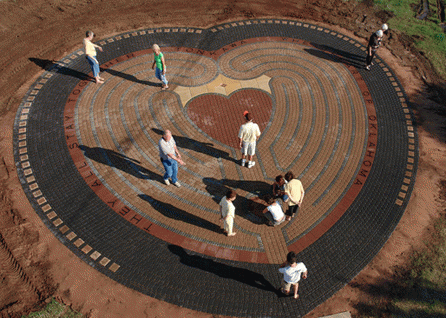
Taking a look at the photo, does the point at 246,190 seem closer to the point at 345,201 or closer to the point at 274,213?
the point at 274,213

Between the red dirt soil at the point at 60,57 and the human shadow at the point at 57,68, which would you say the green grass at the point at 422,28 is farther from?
the human shadow at the point at 57,68

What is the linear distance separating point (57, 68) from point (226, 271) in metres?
13.6

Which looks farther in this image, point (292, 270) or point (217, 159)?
point (217, 159)

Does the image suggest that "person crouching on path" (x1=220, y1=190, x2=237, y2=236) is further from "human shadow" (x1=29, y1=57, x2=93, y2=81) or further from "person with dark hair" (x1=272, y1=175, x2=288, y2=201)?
"human shadow" (x1=29, y1=57, x2=93, y2=81)

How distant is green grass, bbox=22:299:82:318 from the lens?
9.38 m

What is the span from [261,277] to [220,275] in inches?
51.5

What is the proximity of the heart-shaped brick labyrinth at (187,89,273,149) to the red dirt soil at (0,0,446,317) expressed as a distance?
6.62m

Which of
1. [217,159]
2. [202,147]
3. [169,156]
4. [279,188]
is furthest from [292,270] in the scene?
[202,147]

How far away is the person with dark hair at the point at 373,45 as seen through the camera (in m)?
16.2

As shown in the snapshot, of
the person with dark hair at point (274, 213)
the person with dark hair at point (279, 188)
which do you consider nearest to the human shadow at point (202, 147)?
the person with dark hair at point (279, 188)

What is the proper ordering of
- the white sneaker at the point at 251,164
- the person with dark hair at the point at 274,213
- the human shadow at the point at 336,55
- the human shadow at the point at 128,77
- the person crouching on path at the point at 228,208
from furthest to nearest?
the human shadow at the point at 336,55
the human shadow at the point at 128,77
the white sneaker at the point at 251,164
the person with dark hair at the point at 274,213
the person crouching on path at the point at 228,208

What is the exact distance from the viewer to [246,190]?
12.5 metres

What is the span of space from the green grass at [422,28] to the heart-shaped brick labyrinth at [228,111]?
1014cm

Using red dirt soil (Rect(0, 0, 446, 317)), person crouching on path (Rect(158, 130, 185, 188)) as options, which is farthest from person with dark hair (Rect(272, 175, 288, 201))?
red dirt soil (Rect(0, 0, 446, 317))
